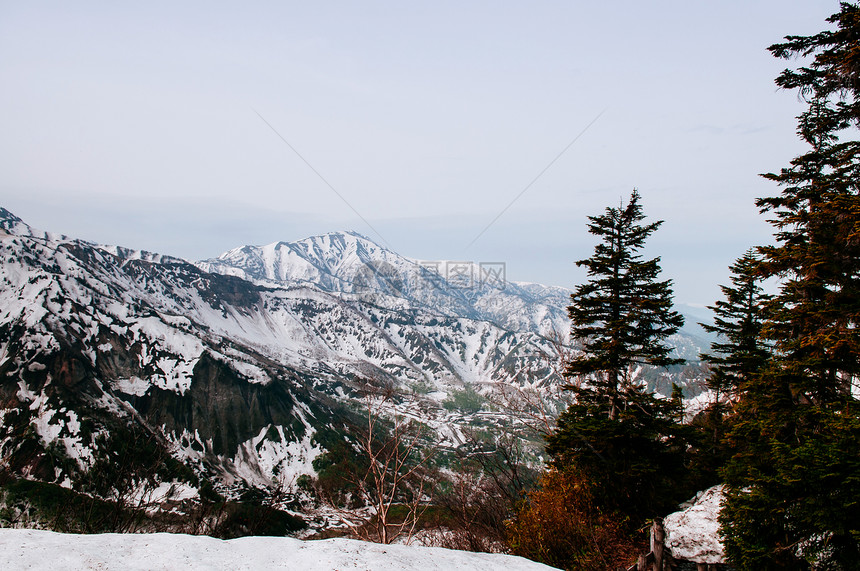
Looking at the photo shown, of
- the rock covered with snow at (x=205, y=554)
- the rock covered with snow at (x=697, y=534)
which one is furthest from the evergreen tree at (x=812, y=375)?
the rock covered with snow at (x=205, y=554)

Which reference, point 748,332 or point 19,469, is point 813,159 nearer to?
point 748,332

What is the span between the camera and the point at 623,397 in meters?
16.8

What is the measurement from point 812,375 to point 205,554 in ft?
50.2

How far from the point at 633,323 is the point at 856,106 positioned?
9678mm

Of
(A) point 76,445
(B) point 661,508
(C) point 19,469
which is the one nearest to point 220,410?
(A) point 76,445

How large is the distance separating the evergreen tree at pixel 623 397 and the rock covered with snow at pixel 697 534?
1.99 metres

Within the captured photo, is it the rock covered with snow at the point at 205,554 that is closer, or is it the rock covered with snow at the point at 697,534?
the rock covered with snow at the point at 205,554

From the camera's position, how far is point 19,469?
98.6 meters

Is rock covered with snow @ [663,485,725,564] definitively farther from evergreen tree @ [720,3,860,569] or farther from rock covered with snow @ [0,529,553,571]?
rock covered with snow @ [0,529,553,571]

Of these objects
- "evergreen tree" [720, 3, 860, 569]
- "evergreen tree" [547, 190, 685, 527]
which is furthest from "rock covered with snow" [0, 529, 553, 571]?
"evergreen tree" [547, 190, 685, 527]

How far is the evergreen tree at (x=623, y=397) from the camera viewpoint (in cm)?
1633

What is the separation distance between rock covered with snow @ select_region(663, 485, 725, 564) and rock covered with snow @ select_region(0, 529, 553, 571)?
26.2 ft

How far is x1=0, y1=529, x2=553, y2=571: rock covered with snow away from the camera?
5773 millimetres

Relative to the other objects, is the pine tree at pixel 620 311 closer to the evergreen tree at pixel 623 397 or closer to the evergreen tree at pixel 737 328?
the evergreen tree at pixel 623 397
